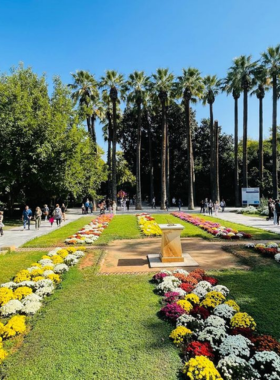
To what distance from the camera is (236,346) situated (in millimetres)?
4246

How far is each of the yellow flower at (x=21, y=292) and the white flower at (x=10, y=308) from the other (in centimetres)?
46

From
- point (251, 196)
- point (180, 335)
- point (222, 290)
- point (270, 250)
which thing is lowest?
point (180, 335)

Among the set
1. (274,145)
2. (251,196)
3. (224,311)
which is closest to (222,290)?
(224,311)

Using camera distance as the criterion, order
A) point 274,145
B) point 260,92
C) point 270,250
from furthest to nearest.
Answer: point 260,92, point 274,145, point 270,250

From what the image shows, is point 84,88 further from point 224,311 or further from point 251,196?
point 224,311

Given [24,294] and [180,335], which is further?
[24,294]

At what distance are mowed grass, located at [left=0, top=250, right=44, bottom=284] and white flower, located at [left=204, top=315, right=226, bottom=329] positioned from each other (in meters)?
5.88

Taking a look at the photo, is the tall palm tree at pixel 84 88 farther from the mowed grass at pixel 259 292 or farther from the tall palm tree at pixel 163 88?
the mowed grass at pixel 259 292

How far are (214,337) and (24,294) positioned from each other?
444cm

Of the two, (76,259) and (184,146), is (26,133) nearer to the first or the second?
(76,259)

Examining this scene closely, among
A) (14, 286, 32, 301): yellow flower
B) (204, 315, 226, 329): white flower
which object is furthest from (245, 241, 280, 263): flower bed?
(14, 286, 32, 301): yellow flower

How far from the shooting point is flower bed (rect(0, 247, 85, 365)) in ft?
16.9

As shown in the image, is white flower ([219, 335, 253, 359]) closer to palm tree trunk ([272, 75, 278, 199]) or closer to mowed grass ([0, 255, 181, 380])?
mowed grass ([0, 255, 181, 380])

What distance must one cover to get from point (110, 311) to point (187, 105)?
104ft
